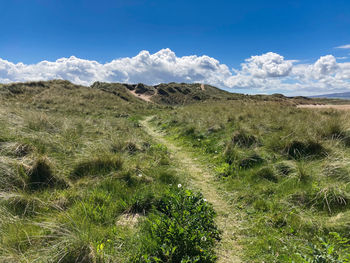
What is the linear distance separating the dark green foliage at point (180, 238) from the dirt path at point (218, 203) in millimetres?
212

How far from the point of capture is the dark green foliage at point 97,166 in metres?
4.82

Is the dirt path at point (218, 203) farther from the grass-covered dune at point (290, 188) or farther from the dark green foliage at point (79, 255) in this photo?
the dark green foliage at point (79, 255)

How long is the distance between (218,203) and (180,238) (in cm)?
210

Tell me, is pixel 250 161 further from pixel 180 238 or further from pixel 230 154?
pixel 180 238

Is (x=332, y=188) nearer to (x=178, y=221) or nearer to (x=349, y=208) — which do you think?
(x=349, y=208)

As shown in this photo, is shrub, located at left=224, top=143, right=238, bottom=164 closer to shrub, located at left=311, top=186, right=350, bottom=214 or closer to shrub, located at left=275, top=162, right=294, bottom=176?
shrub, located at left=275, top=162, right=294, bottom=176

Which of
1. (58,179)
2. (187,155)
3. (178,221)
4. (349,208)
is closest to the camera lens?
(178,221)

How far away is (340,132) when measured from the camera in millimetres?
6484

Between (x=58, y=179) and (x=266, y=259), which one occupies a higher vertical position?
(x=58, y=179)

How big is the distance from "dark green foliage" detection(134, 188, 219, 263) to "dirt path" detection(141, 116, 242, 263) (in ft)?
0.70

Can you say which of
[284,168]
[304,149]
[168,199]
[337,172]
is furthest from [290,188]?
[168,199]

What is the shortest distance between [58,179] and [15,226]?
1.57m

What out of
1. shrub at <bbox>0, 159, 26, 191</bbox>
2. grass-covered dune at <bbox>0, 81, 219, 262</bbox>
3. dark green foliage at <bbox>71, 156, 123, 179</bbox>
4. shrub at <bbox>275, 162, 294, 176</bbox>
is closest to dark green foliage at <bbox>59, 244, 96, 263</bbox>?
grass-covered dune at <bbox>0, 81, 219, 262</bbox>

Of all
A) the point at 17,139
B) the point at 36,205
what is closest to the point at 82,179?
the point at 36,205
